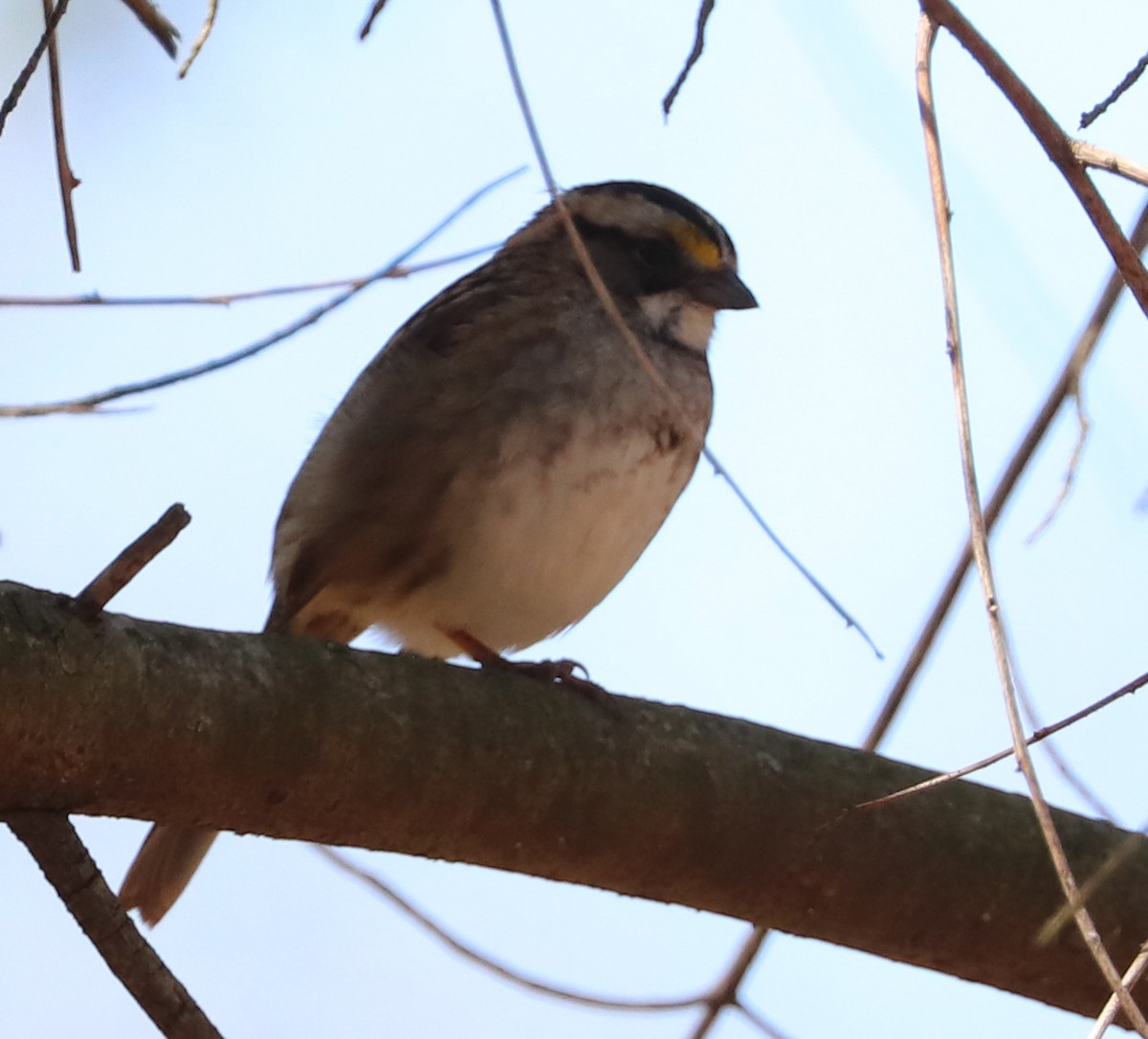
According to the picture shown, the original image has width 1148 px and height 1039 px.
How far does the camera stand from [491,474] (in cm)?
263

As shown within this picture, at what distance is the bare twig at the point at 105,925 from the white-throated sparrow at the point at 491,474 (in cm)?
74

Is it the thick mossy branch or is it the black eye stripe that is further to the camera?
the black eye stripe

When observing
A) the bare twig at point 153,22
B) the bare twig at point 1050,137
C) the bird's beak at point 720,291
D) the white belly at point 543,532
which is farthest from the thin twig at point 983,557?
the bird's beak at point 720,291

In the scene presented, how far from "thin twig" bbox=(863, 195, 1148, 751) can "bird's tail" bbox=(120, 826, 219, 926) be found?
97cm

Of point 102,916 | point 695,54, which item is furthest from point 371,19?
point 102,916

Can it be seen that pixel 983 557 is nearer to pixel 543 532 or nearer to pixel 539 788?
pixel 539 788

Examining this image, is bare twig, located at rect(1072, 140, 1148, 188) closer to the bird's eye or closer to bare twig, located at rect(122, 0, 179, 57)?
bare twig, located at rect(122, 0, 179, 57)

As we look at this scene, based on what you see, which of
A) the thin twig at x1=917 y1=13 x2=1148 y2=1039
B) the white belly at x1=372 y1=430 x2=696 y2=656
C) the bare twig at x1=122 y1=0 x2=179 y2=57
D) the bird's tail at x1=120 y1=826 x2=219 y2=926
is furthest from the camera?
the white belly at x1=372 y1=430 x2=696 y2=656

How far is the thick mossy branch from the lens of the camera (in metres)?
1.66

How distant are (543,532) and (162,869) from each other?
2.49 ft

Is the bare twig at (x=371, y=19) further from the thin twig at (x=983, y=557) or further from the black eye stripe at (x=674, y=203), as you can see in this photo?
the black eye stripe at (x=674, y=203)

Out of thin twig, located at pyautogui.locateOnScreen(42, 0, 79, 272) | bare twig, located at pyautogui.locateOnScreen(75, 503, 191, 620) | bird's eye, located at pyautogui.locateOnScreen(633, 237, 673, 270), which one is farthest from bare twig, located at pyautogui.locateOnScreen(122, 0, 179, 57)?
bird's eye, located at pyautogui.locateOnScreen(633, 237, 673, 270)

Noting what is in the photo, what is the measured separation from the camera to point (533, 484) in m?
2.64

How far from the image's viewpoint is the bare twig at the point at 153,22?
6.69 feet
